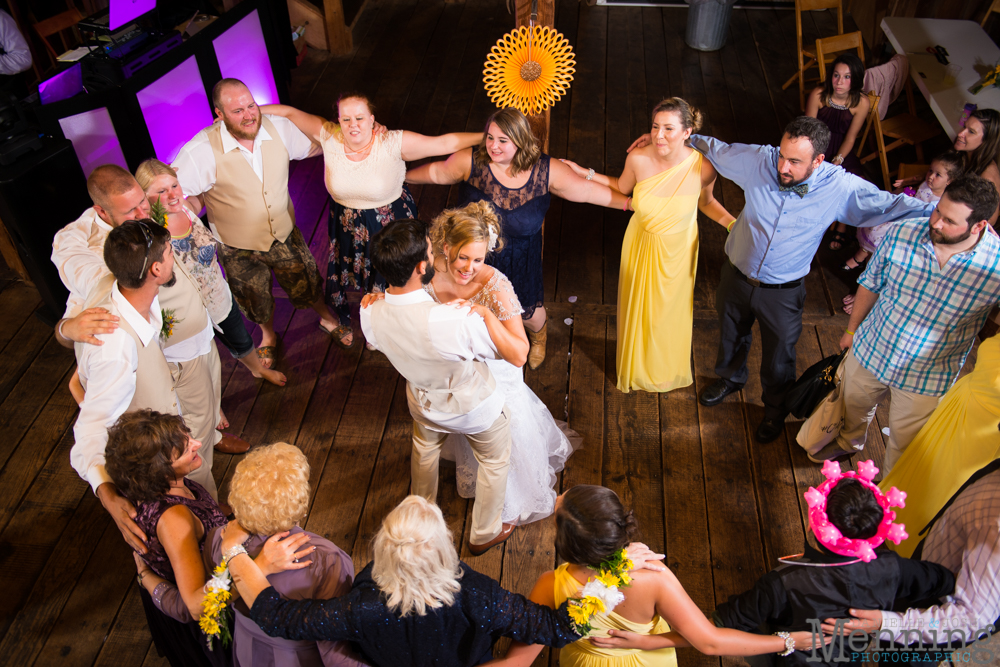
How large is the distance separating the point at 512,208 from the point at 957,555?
6.82 ft

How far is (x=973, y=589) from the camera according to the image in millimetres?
1831

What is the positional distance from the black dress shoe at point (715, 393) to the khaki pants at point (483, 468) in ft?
4.05

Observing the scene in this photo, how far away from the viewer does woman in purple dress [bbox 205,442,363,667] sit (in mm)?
1732

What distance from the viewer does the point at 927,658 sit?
1.98m

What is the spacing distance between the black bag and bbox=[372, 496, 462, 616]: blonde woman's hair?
200cm

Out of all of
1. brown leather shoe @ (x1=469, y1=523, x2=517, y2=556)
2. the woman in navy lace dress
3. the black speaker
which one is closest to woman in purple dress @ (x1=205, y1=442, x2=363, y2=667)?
brown leather shoe @ (x1=469, y1=523, x2=517, y2=556)

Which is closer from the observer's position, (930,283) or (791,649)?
Result: (791,649)

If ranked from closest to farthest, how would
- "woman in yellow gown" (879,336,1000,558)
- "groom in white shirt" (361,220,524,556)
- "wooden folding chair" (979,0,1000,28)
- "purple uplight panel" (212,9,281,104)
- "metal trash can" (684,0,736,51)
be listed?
1. "groom in white shirt" (361,220,524,556)
2. "woman in yellow gown" (879,336,1000,558)
3. "purple uplight panel" (212,9,281,104)
4. "wooden folding chair" (979,0,1000,28)
5. "metal trash can" (684,0,736,51)

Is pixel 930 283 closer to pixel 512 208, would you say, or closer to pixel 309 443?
pixel 512 208

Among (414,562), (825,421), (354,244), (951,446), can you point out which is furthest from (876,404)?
(354,244)

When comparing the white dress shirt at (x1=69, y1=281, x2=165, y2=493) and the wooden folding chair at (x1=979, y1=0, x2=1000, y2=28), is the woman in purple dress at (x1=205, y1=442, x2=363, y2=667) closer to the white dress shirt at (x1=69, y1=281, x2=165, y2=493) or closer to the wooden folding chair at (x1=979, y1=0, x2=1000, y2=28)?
the white dress shirt at (x1=69, y1=281, x2=165, y2=493)

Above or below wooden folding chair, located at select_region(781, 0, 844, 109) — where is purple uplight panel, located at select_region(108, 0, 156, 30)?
above

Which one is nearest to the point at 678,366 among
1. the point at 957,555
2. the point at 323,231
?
the point at 957,555

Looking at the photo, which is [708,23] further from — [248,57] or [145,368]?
[145,368]
